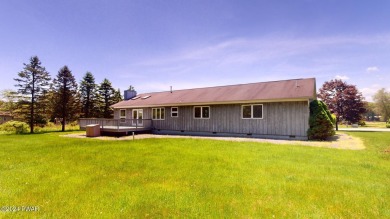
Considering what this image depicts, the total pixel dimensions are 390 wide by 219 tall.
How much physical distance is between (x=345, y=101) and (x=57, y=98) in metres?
43.3

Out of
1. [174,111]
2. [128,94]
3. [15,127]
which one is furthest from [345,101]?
[15,127]

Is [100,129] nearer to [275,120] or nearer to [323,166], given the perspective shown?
[275,120]

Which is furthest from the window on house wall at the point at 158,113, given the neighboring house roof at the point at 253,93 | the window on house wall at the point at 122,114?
the window on house wall at the point at 122,114

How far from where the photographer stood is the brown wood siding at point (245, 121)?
16406 millimetres

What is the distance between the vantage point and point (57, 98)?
Result: 102 ft

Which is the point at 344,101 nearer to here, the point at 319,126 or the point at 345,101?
the point at 345,101

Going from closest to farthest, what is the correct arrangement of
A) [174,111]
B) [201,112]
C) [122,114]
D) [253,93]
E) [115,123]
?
[253,93]
[201,112]
[115,123]
[174,111]
[122,114]

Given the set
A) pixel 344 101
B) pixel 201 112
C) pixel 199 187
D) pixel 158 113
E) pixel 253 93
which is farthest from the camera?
pixel 344 101

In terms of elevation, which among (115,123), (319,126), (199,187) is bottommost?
(199,187)

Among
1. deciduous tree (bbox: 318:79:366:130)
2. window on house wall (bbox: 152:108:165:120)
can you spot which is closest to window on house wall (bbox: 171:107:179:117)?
window on house wall (bbox: 152:108:165:120)

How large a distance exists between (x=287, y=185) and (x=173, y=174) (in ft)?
10.5

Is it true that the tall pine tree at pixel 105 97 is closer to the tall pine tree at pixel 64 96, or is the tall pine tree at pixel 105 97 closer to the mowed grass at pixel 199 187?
the tall pine tree at pixel 64 96

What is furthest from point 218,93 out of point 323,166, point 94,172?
point 94,172

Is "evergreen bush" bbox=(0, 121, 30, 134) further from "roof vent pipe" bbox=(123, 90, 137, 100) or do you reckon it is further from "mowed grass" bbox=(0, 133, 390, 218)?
"mowed grass" bbox=(0, 133, 390, 218)
